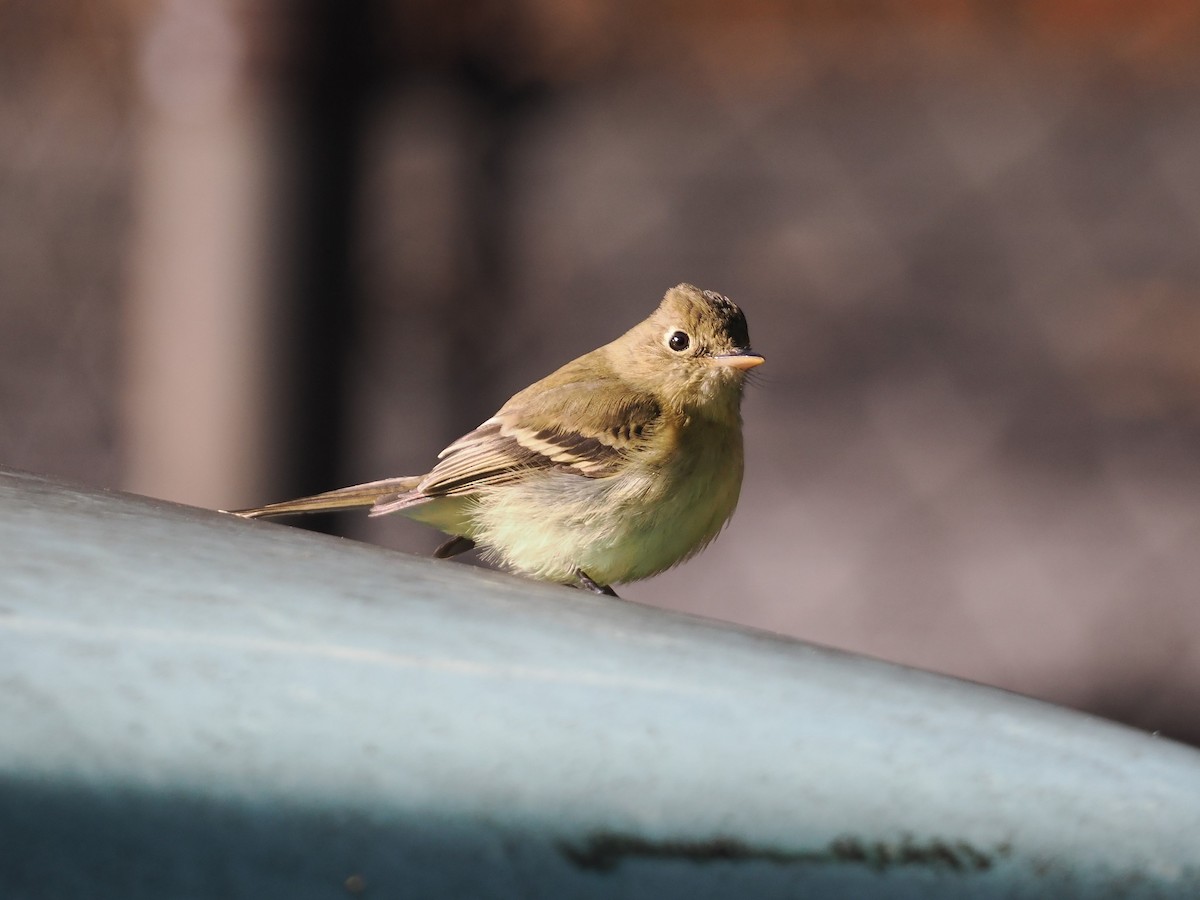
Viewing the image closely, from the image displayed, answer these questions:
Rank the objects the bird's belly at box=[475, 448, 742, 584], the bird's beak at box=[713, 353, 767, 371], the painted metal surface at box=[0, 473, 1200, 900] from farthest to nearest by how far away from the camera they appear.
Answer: the bird's beak at box=[713, 353, 767, 371] → the bird's belly at box=[475, 448, 742, 584] → the painted metal surface at box=[0, 473, 1200, 900]

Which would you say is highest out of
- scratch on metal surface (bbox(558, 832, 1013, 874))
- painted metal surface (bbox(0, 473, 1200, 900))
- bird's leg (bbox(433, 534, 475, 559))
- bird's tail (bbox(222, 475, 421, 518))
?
painted metal surface (bbox(0, 473, 1200, 900))

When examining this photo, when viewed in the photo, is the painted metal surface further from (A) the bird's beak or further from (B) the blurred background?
(B) the blurred background

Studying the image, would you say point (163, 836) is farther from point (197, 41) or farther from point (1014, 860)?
point (197, 41)

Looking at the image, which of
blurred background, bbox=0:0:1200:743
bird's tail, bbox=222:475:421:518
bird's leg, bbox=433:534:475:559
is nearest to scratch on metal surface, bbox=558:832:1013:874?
bird's leg, bbox=433:534:475:559

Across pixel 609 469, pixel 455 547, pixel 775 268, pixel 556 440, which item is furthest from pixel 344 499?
pixel 775 268

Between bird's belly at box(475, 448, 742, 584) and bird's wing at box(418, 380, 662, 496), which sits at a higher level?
bird's wing at box(418, 380, 662, 496)

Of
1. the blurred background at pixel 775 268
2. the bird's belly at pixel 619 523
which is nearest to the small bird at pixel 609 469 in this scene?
the bird's belly at pixel 619 523
